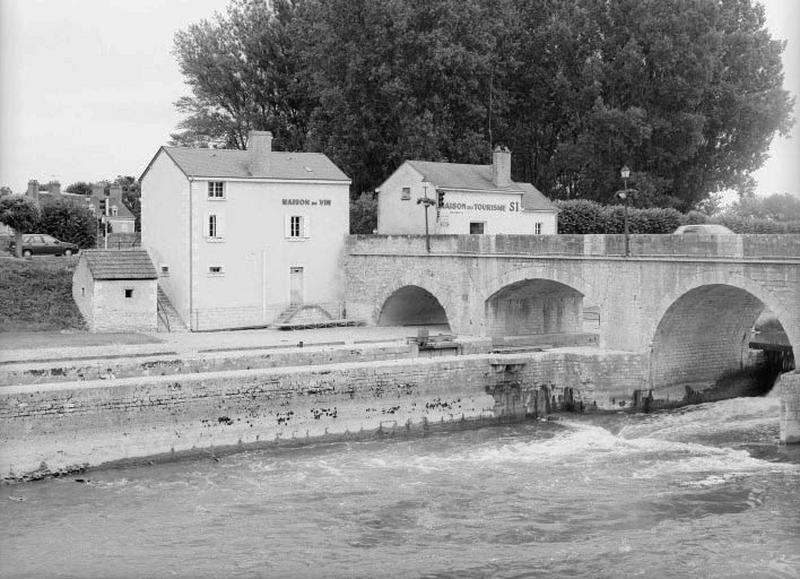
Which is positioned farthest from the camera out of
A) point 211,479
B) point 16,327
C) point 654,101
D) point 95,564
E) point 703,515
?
point 654,101

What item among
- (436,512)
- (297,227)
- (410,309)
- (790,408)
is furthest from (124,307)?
(790,408)

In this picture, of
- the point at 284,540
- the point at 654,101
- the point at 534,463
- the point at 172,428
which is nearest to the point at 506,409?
the point at 534,463

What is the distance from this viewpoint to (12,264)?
141 ft

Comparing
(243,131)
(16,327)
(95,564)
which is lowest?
(95,564)

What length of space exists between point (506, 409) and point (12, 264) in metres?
22.1

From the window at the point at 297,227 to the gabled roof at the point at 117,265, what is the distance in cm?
552

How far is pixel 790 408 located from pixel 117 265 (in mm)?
24198

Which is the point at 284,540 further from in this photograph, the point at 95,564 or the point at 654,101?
the point at 654,101

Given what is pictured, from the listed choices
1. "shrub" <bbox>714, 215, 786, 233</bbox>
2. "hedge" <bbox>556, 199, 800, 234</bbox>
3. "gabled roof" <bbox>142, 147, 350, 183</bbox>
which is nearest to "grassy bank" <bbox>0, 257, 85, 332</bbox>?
"gabled roof" <bbox>142, 147, 350, 183</bbox>

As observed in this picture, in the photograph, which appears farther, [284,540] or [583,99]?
[583,99]

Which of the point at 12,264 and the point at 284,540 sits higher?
the point at 12,264

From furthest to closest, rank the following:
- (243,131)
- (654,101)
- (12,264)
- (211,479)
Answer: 1. (243,131)
2. (654,101)
3. (12,264)
4. (211,479)

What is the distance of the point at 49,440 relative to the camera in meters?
24.7

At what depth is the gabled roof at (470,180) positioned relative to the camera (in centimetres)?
4425
